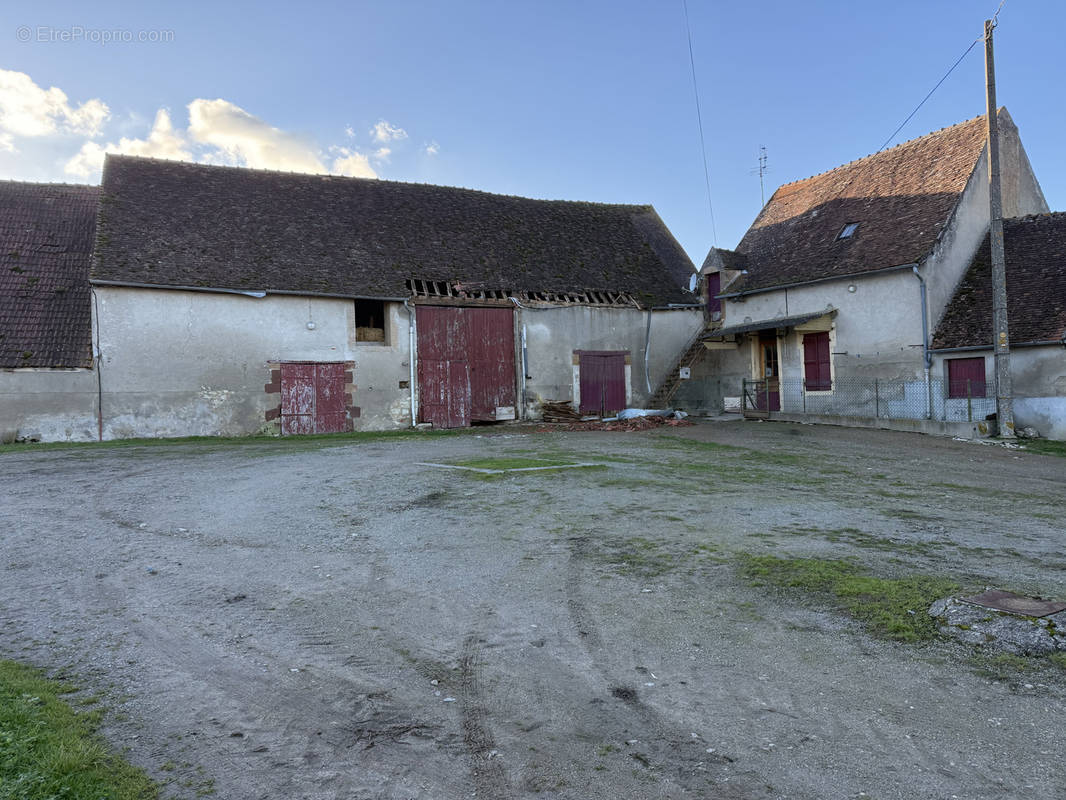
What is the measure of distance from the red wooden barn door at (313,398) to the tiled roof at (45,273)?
16.1 feet

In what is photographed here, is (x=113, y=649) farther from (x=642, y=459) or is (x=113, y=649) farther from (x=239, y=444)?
(x=239, y=444)

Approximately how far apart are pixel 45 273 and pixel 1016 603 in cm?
2271

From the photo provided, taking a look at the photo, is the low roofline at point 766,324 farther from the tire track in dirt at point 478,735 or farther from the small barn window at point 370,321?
the tire track in dirt at point 478,735

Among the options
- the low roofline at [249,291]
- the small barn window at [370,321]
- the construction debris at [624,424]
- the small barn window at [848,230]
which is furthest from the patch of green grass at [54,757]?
Answer: the small barn window at [848,230]

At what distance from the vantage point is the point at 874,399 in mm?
19922

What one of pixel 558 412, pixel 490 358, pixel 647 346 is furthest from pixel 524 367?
pixel 647 346

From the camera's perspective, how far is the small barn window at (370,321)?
2200cm

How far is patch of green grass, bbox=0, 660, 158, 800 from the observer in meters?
2.61

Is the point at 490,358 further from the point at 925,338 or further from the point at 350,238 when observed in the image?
the point at 925,338

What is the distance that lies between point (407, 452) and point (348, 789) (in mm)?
11104

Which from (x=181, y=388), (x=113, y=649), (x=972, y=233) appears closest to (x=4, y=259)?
(x=181, y=388)

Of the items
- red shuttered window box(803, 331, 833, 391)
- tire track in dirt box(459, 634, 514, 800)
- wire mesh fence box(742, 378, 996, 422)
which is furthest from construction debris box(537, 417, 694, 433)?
tire track in dirt box(459, 634, 514, 800)

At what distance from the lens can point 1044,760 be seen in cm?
292

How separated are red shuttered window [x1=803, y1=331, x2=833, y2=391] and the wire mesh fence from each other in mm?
70
